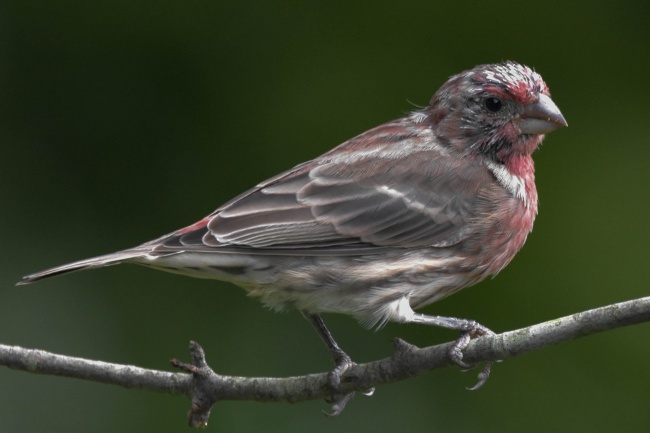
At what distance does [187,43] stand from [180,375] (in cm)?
216

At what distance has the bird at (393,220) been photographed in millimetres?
4961

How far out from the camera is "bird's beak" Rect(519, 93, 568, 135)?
5.34 metres

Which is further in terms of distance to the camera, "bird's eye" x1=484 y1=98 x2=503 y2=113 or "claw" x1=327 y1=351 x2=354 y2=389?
"bird's eye" x1=484 y1=98 x2=503 y2=113

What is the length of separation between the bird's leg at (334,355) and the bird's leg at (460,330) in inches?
13.1

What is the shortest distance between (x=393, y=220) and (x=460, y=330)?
0.72m

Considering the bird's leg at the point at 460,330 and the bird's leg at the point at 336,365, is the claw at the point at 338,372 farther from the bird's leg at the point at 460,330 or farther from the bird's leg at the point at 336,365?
the bird's leg at the point at 460,330

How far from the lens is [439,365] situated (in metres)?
4.34

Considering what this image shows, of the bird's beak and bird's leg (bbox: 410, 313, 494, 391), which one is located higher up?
the bird's beak

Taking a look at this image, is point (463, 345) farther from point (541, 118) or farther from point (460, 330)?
point (541, 118)

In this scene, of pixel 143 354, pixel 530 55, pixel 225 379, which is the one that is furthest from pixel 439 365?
pixel 530 55

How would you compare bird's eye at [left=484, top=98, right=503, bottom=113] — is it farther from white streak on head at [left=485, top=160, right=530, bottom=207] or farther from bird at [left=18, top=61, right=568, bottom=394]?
white streak on head at [left=485, top=160, right=530, bottom=207]

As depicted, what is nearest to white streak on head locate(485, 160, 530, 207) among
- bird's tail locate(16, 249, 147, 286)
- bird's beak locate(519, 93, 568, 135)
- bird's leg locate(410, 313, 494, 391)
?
bird's beak locate(519, 93, 568, 135)

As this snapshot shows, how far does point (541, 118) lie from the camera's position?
5.38 m

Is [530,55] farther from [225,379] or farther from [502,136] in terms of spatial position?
[225,379]
